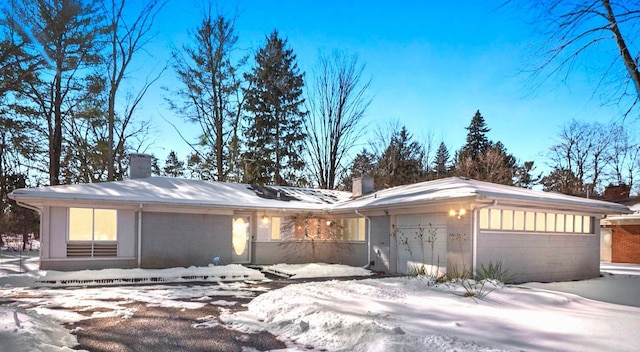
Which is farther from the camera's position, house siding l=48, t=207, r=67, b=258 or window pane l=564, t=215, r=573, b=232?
window pane l=564, t=215, r=573, b=232

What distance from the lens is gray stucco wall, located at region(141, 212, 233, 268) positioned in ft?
43.5

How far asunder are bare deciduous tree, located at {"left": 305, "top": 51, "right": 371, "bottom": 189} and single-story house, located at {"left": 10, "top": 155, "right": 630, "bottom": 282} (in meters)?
11.9

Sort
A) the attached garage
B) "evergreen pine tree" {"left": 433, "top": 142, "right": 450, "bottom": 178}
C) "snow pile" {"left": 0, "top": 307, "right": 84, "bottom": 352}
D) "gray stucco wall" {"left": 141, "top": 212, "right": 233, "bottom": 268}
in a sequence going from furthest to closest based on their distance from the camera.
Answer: "evergreen pine tree" {"left": 433, "top": 142, "right": 450, "bottom": 178}
"gray stucco wall" {"left": 141, "top": 212, "right": 233, "bottom": 268}
the attached garage
"snow pile" {"left": 0, "top": 307, "right": 84, "bottom": 352}

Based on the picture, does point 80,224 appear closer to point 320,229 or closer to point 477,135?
point 320,229

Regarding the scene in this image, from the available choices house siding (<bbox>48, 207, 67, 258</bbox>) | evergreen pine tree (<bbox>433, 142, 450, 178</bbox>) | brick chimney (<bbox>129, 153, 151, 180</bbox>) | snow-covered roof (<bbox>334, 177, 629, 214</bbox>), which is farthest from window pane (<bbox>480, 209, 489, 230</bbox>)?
evergreen pine tree (<bbox>433, 142, 450, 178</bbox>)

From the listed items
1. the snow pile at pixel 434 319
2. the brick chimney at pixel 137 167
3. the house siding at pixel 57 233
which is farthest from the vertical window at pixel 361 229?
the house siding at pixel 57 233

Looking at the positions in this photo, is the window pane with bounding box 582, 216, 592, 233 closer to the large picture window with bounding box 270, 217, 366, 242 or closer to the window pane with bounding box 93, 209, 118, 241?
the large picture window with bounding box 270, 217, 366, 242

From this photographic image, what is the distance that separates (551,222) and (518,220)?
1.62 metres

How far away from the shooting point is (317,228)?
16266 mm

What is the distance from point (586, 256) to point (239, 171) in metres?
19.3

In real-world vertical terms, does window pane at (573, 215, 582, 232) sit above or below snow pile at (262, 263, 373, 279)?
above

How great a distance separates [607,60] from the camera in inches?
259

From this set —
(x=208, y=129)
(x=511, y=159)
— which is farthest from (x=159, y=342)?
(x=511, y=159)

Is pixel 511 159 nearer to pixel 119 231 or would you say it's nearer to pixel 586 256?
pixel 586 256
